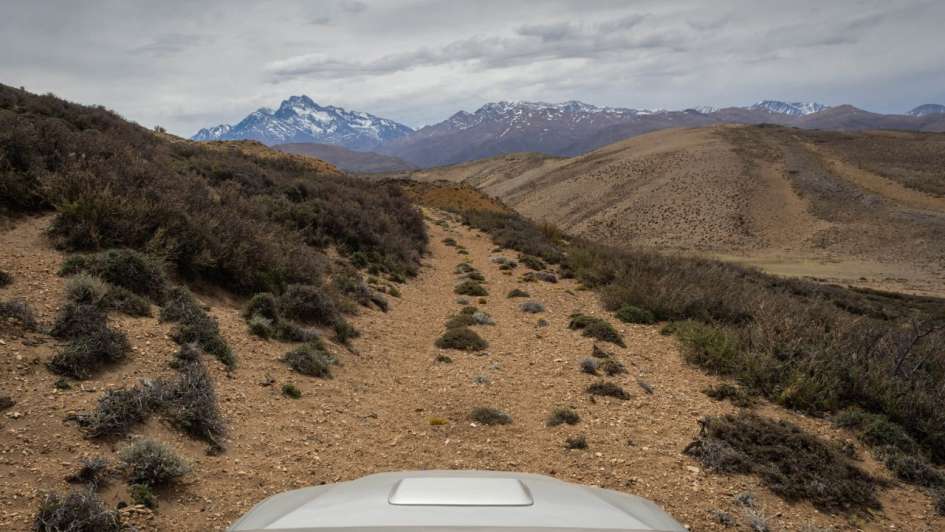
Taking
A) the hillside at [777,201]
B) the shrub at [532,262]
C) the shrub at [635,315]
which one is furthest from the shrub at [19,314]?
the hillside at [777,201]

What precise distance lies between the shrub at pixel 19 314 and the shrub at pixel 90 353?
23.8 inches

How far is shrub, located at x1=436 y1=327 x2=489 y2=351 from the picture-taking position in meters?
10.9

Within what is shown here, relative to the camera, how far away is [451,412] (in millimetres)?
7668

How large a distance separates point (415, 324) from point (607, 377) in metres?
5.44

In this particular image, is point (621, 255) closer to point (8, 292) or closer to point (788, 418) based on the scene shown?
point (788, 418)

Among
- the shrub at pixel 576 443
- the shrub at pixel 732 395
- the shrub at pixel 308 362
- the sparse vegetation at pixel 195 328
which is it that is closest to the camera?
the shrub at pixel 576 443

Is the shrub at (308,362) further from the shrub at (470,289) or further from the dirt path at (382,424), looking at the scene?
the shrub at (470,289)

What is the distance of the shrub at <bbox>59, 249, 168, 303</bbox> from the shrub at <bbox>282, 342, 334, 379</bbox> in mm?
2381

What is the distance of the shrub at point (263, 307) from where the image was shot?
31.2 ft

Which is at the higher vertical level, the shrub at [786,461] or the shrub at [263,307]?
the shrub at [263,307]

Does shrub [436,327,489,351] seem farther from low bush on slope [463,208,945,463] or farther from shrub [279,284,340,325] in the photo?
low bush on slope [463,208,945,463]

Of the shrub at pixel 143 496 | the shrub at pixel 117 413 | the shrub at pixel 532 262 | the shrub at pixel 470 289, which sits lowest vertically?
the shrub at pixel 470 289

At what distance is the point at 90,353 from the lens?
19.8 feet

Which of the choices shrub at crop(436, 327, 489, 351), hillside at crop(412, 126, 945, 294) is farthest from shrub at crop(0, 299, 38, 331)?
hillside at crop(412, 126, 945, 294)
